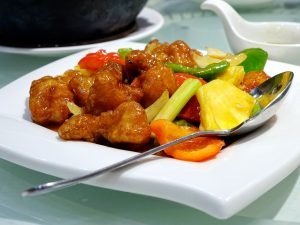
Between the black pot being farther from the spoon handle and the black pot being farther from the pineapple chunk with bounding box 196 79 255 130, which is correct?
the spoon handle

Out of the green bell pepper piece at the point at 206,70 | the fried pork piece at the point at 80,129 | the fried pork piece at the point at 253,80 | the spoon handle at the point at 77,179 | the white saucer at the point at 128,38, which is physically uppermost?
the spoon handle at the point at 77,179

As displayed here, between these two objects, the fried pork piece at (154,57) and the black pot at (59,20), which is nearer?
the fried pork piece at (154,57)

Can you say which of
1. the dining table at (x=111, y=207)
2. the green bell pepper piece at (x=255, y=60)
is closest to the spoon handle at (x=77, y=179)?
the dining table at (x=111, y=207)

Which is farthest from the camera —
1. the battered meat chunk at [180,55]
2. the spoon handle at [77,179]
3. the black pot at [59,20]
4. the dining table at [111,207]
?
the black pot at [59,20]

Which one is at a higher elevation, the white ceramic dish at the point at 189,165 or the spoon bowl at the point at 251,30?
the white ceramic dish at the point at 189,165

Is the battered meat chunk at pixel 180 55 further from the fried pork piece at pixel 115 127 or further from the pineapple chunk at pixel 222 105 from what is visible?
the fried pork piece at pixel 115 127

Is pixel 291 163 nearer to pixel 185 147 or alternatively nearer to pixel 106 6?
pixel 185 147
